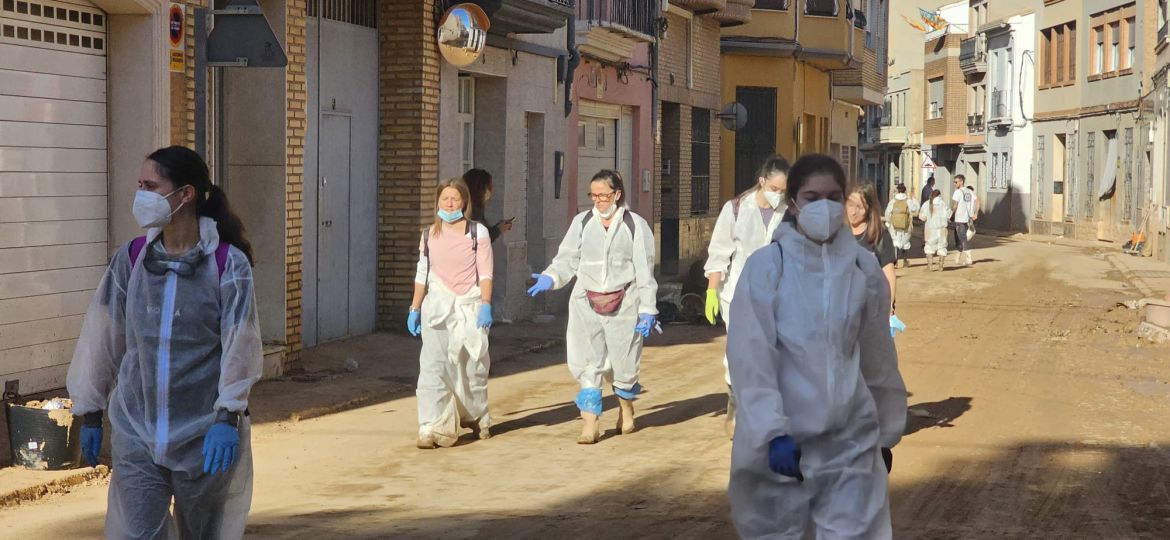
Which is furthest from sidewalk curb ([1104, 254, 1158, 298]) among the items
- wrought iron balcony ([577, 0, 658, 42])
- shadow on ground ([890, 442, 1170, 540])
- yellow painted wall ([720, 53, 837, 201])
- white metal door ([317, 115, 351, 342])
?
shadow on ground ([890, 442, 1170, 540])

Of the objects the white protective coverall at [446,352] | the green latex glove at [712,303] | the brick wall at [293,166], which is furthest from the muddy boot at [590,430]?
the brick wall at [293,166]

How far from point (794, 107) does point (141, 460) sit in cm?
2859

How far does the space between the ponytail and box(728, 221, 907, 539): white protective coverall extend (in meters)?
1.61

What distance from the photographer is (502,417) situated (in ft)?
36.6

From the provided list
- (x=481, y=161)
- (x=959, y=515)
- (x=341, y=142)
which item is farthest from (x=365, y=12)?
(x=959, y=515)

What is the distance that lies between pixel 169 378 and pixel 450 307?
16.8 feet

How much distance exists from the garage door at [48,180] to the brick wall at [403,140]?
15.4 feet

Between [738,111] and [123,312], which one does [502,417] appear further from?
[738,111]

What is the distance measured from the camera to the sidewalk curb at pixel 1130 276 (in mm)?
24112

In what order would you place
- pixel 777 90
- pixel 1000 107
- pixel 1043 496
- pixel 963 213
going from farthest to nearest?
pixel 1000 107 < pixel 777 90 < pixel 963 213 < pixel 1043 496

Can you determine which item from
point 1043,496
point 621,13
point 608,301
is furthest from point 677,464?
point 621,13

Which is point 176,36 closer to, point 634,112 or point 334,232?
point 334,232

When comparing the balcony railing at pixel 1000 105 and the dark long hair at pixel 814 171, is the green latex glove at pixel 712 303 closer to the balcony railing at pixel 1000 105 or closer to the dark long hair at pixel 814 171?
the dark long hair at pixel 814 171

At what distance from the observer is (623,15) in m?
21.8
